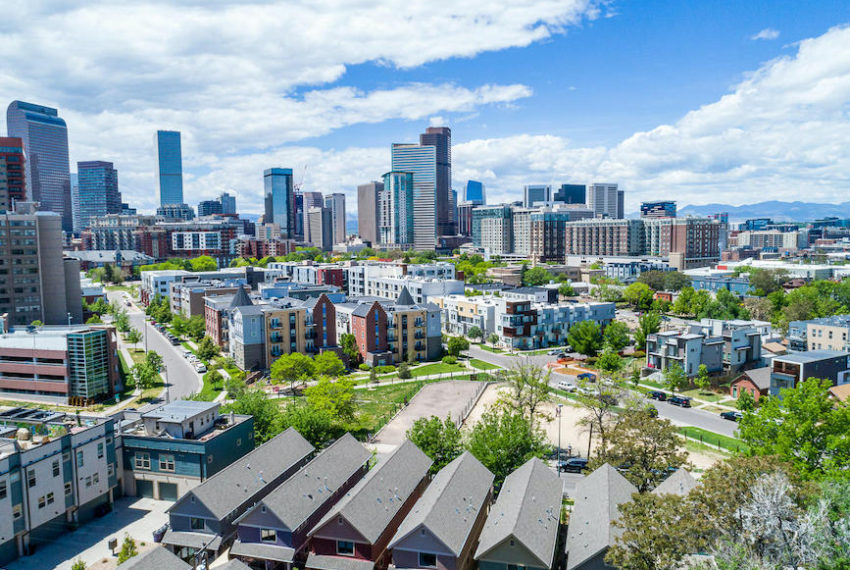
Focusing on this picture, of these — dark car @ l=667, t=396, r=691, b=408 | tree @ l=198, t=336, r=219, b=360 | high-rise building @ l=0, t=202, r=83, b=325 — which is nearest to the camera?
dark car @ l=667, t=396, r=691, b=408

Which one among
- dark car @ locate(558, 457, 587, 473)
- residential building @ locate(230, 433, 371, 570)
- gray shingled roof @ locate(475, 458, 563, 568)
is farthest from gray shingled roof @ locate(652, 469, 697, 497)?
residential building @ locate(230, 433, 371, 570)

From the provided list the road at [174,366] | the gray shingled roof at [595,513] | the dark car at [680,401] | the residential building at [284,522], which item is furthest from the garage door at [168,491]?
the dark car at [680,401]

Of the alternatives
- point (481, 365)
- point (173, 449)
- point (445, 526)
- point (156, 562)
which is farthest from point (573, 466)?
point (481, 365)

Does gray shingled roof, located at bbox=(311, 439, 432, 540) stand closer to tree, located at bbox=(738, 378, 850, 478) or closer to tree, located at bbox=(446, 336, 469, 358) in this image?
tree, located at bbox=(738, 378, 850, 478)

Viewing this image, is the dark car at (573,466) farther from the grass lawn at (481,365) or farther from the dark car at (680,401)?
the grass lawn at (481,365)

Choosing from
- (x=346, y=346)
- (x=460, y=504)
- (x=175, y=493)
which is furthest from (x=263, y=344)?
(x=460, y=504)

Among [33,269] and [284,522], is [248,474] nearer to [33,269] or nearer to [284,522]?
[284,522]
